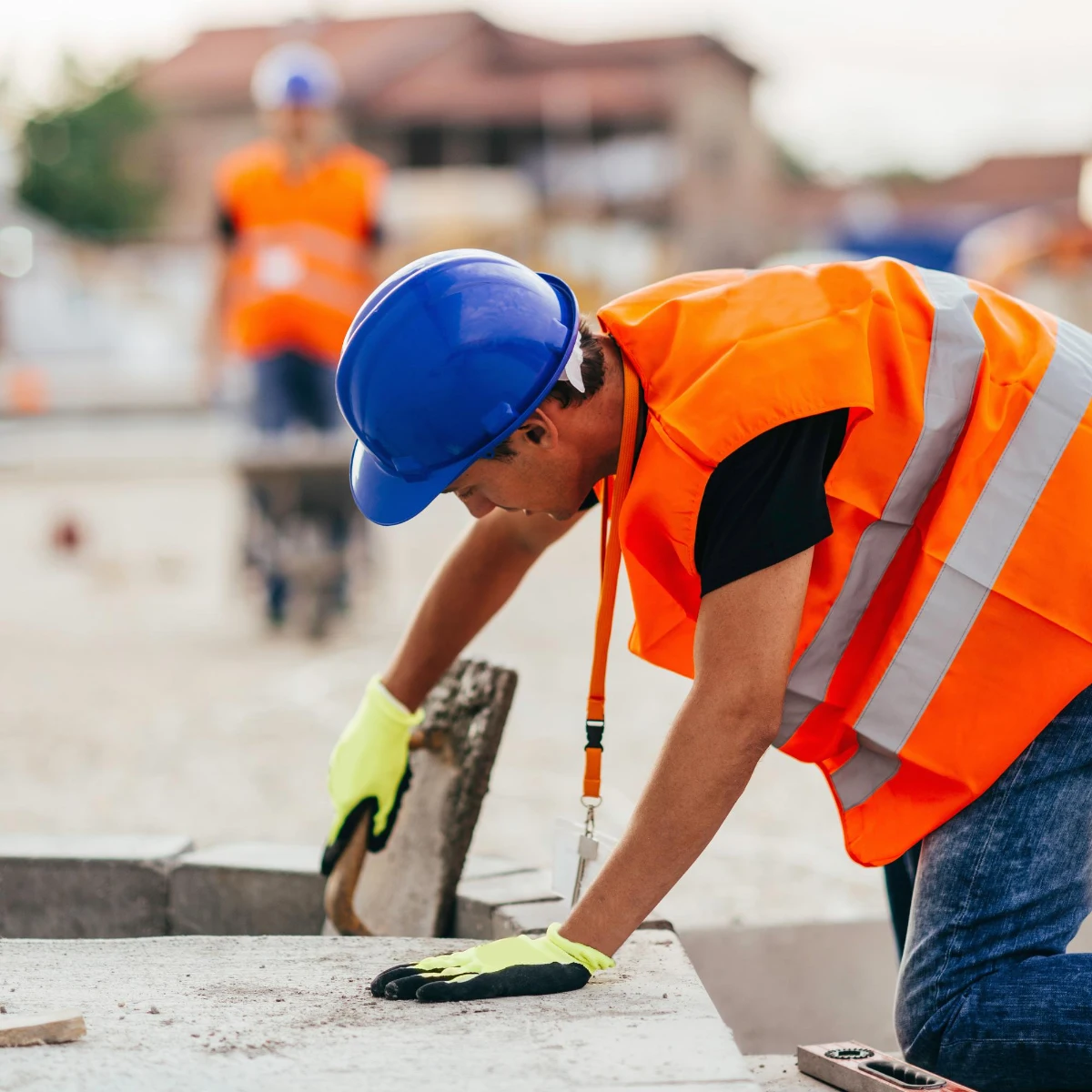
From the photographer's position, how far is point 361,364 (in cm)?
202

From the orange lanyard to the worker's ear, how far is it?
0.10 m

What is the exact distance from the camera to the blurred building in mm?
34000

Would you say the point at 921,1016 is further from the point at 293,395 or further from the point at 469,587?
the point at 293,395

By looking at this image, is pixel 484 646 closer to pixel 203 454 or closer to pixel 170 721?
pixel 170 721

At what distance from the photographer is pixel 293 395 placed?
694 cm

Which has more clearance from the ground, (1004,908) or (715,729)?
(715,729)

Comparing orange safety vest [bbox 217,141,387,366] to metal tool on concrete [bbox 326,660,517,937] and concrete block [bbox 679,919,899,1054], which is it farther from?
concrete block [bbox 679,919,899,1054]

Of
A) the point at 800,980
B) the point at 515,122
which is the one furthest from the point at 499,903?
the point at 515,122

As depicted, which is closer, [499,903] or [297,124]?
[499,903]

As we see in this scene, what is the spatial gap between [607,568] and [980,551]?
21.4 inches

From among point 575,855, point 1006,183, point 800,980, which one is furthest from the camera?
point 1006,183

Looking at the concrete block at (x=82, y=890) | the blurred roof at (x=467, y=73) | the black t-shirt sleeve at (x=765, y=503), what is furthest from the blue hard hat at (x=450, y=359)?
the blurred roof at (x=467, y=73)

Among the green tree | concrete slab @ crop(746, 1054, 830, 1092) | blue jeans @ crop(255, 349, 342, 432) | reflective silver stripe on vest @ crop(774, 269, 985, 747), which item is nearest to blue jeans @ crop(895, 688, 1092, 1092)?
concrete slab @ crop(746, 1054, 830, 1092)

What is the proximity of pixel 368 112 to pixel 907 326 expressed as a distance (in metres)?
33.7
